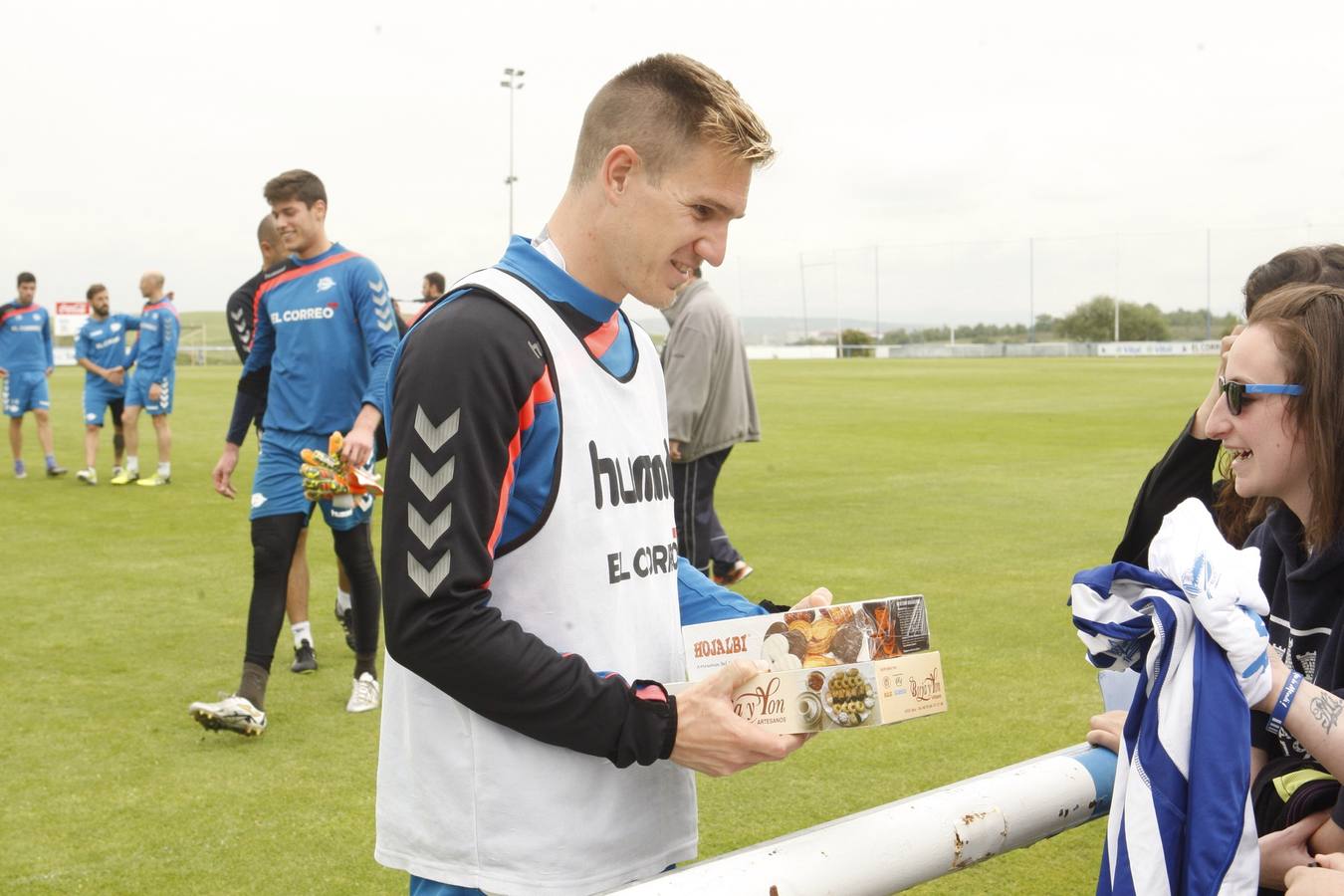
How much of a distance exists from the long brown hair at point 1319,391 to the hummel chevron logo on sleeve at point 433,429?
61.2 inches

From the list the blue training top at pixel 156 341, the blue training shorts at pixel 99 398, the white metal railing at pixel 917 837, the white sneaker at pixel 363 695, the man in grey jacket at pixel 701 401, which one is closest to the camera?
the white metal railing at pixel 917 837

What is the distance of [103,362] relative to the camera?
16312 mm

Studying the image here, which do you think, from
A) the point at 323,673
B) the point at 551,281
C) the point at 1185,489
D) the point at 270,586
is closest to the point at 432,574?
the point at 551,281

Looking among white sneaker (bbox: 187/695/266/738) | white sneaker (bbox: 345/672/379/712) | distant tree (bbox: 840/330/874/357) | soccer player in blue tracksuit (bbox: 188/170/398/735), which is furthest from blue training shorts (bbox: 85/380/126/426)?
distant tree (bbox: 840/330/874/357)

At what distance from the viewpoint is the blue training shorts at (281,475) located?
→ 239 inches

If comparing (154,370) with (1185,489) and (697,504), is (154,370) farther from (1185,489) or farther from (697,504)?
(1185,489)

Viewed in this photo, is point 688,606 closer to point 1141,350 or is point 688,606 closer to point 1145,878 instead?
point 1145,878

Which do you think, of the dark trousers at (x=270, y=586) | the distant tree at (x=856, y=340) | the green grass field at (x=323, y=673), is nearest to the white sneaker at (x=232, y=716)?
the green grass field at (x=323, y=673)

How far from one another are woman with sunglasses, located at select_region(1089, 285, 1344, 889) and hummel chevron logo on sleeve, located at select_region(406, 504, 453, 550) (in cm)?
122

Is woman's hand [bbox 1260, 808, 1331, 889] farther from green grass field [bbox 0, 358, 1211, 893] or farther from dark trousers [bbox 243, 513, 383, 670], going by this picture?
dark trousers [bbox 243, 513, 383, 670]

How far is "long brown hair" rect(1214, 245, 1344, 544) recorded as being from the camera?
2.81 m

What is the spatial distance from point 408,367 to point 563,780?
0.68m

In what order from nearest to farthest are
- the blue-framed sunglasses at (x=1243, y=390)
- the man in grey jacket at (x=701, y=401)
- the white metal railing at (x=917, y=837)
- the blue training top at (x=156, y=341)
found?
the white metal railing at (x=917, y=837) → the blue-framed sunglasses at (x=1243, y=390) → the man in grey jacket at (x=701, y=401) → the blue training top at (x=156, y=341)

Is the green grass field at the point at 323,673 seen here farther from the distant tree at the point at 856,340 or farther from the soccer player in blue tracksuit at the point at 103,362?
the distant tree at the point at 856,340
